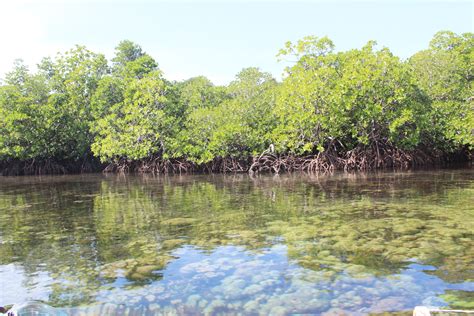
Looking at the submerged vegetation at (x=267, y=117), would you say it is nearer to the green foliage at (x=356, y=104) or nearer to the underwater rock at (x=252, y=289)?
the green foliage at (x=356, y=104)

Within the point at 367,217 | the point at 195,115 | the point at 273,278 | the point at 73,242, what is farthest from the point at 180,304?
the point at 195,115

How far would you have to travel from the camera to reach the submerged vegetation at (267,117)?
56.7ft

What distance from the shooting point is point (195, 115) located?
2083 cm

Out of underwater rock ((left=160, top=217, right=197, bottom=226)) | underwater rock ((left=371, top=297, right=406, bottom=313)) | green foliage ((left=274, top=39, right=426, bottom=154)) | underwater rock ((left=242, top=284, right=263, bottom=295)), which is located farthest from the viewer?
green foliage ((left=274, top=39, right=426, bottom=154))

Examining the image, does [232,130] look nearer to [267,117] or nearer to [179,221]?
[267,117]

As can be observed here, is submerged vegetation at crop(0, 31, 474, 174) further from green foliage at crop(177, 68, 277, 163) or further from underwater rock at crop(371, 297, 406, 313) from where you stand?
underwater rock at crop(371, 297, 406, 313)

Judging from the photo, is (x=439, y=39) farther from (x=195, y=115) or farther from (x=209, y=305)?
(x=209, y=305)

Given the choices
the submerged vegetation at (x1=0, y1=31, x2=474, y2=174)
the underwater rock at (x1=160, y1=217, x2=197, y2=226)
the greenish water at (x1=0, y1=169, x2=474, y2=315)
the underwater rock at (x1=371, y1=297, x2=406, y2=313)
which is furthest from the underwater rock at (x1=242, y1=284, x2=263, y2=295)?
the submerged vegetation at (x1=0, y1=31, x2=474, y2=174)

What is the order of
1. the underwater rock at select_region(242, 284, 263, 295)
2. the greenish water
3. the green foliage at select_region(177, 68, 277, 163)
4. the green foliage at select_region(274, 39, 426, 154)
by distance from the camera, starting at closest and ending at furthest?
the greenish water < the underwater rock at select_region(242, 284, 263, 295) < the green foliage at select_region(274, 39, 426, 154) < the green foliage at select_region(177, 68, 277, 163)

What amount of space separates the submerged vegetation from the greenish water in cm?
892

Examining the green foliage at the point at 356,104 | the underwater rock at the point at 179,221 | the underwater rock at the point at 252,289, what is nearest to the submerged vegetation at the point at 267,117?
the green foliage at the point at 356,104

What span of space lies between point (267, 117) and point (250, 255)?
50.9ft

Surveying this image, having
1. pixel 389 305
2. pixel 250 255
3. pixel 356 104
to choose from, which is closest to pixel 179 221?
pixel 250 255

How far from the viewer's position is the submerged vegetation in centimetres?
1728
